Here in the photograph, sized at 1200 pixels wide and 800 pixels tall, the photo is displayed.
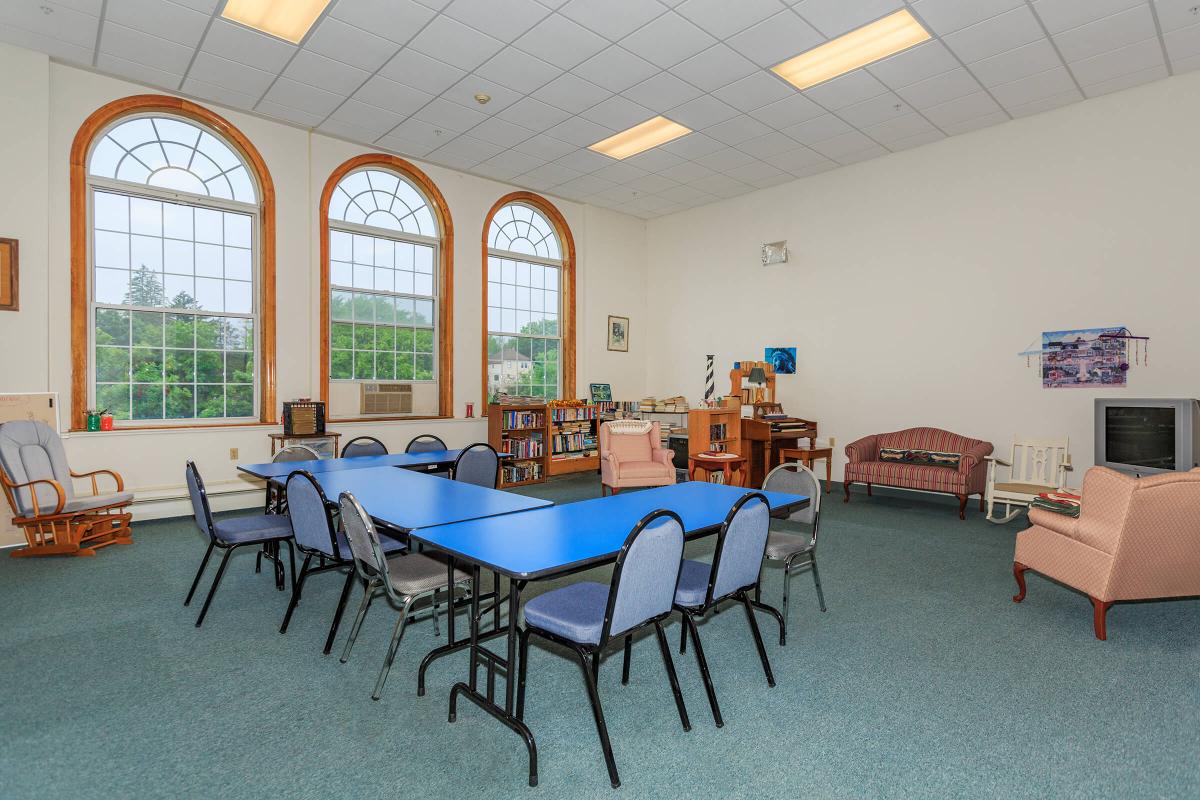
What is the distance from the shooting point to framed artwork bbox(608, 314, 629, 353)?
973cm

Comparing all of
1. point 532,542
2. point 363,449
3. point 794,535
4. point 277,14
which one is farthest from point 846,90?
point 363,449

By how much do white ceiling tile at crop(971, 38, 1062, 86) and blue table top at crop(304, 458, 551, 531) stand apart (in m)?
5.23

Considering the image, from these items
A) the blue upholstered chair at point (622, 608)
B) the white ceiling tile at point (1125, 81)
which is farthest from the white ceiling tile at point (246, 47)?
the white ceiling tile at point (1125, 81)

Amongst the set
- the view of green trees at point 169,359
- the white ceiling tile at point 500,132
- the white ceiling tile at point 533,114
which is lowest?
the view of green trees at point 169,359

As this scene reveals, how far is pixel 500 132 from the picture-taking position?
6750 millimetres

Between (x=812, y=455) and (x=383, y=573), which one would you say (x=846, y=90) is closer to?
(x=812, y=455)

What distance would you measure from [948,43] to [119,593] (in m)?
7.08

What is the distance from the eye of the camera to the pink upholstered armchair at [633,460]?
6.54 m

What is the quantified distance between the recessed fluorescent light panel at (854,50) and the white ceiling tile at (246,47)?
13.6 feet

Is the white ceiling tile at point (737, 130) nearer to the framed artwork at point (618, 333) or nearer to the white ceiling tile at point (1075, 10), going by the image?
the white ceiling tile at point (1075, 10)

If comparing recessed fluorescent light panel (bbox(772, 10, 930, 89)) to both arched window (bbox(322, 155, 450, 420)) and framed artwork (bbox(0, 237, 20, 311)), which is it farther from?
framed artwork (bbox(0, 237, 20, 311))

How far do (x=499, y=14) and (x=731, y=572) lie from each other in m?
4.29

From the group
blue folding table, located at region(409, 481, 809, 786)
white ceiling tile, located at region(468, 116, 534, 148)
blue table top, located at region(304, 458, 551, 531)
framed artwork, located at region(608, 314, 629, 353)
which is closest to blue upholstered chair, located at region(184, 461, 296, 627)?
blue table top, located at region(304, 458, 551, 531)

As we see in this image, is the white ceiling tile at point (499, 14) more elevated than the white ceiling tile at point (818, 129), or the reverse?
the white ceiling tile at point (818, 129)
